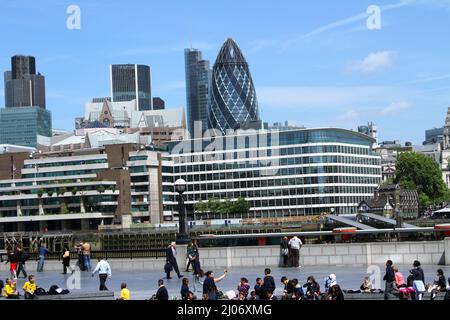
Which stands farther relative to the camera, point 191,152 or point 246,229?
point 191,152

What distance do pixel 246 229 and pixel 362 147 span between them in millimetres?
49400

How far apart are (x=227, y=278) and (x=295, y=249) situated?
3.65m

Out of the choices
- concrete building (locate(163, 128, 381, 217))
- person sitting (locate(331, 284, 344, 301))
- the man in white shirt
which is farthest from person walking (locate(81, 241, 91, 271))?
concrete building (locate(163, 128, 381, 217))

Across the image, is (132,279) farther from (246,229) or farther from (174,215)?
(174,215)

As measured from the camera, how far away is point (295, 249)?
31.0 metres

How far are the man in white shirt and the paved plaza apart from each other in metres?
0.49

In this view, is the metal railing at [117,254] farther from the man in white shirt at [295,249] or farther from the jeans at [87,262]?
the man in white shirt at [295,249]

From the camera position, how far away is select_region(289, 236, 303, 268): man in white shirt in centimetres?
3097

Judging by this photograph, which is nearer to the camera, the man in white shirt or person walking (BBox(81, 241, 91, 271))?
the man in white shirt

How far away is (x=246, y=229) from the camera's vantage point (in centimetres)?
10662

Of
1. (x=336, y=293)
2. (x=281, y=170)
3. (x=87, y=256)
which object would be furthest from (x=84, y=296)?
(x=281, y=170)

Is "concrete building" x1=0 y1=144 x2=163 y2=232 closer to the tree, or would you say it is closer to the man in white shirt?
the tree

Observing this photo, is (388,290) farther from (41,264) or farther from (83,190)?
(83,190)
